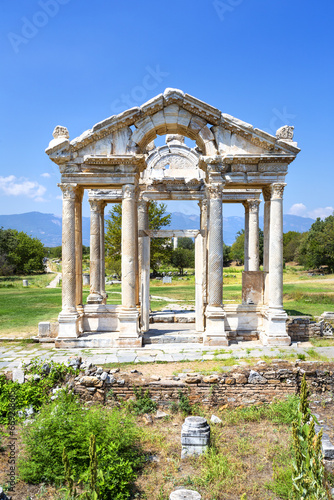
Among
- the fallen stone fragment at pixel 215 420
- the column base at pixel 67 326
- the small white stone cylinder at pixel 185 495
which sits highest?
the column base at pixel 67 326

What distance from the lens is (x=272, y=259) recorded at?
14383 mm

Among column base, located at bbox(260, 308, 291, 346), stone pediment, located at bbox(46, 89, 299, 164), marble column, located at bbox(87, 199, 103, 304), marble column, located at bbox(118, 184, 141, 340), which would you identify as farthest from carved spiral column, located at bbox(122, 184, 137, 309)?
marble column, located at bbox(87, 199, 103, 304)

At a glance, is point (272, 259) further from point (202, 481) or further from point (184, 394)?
point (202, 481)

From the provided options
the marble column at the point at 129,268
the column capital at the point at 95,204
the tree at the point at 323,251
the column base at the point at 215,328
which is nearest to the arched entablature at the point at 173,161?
the column capital at the point at 95,204

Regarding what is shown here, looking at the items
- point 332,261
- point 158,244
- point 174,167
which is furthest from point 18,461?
point 332,261

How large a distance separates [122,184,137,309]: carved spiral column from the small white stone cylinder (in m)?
8.87

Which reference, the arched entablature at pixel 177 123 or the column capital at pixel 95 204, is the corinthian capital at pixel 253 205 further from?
the column capital at pixel 95 204

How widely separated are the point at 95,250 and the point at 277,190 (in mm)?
9250

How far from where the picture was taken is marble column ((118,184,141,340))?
1380 centimetres

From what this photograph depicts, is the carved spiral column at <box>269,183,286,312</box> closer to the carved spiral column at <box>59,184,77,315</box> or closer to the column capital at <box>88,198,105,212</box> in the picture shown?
the carved spiral column at <box>59,184,77,315</box>

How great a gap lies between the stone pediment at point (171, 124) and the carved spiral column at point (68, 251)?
3.93 feet

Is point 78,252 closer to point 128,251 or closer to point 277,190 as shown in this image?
point 128,251

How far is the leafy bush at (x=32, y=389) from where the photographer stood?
8047mm

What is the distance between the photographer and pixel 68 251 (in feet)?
47.0
